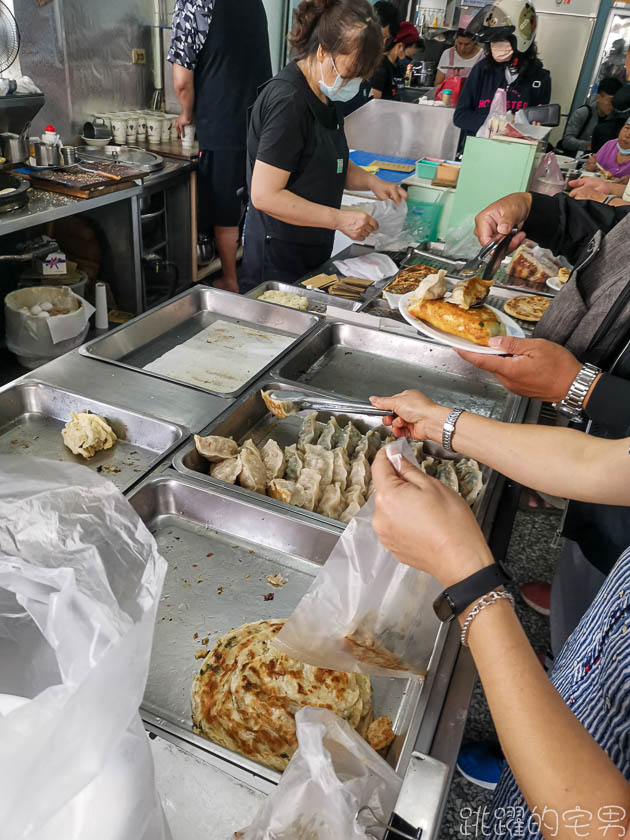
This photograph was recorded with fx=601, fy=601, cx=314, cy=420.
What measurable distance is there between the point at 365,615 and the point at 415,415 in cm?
53

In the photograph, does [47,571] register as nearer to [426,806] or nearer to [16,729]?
[16,729]

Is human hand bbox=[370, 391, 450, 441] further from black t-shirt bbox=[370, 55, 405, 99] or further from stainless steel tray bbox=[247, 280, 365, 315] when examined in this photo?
black t-shirt bbox=[370, 55, 405, 99]

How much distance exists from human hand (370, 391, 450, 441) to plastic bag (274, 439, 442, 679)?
26cm

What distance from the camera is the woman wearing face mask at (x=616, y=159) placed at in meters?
5.18

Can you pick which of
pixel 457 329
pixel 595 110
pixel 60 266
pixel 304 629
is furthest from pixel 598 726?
pixel 595 110

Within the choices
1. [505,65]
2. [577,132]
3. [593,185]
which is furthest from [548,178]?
[577,132]

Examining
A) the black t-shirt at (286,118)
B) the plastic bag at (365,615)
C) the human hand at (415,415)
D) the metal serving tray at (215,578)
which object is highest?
the black t-shirt at (286,118)

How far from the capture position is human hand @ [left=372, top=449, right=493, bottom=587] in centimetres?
88

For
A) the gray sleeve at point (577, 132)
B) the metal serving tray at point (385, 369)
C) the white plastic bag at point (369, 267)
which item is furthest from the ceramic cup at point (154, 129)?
the gray sleeve at point (577, 132)

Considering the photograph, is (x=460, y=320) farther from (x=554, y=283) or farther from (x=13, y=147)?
(x=13, y=147)

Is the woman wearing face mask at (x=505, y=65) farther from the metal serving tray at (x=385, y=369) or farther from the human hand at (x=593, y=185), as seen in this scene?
the metal serving tray at (x=385, y=369)

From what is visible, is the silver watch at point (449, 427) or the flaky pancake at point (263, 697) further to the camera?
the silver watch at point (449, 427)

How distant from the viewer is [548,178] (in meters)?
3.50

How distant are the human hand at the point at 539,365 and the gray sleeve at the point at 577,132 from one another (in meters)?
7.56
